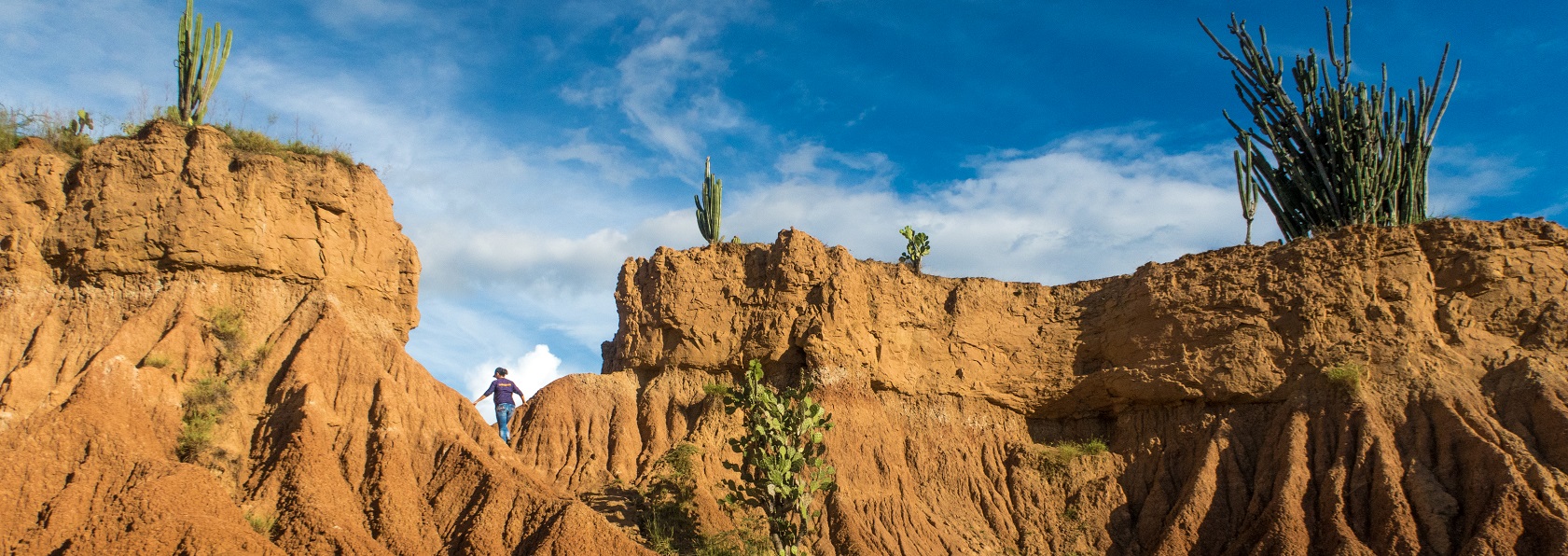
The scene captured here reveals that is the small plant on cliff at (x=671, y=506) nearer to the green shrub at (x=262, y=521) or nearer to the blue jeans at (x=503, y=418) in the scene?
the blue jeans at (x=503, y=418)

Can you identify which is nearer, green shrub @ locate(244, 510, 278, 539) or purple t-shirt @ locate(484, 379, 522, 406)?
green shrub @ locate(244, 510, 278, 539)

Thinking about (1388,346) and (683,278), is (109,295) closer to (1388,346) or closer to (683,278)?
(683,278)

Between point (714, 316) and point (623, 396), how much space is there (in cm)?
261

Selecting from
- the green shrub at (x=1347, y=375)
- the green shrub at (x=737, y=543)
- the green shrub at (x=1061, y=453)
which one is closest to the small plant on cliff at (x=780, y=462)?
the green shrub at (x=737, y=543)

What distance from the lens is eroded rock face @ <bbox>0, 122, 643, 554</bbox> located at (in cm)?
1833

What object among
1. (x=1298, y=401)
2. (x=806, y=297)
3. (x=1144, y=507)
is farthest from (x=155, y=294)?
(x=1298, y=401)

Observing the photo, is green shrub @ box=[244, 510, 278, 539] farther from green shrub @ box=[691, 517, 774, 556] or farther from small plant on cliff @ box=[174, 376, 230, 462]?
green shrub @ box=[691, 517, 774, 556]

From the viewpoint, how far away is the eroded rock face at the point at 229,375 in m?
18.3

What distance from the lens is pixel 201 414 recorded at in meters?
20.3

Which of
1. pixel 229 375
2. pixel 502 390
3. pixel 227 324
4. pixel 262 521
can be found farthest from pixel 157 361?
pixel 502 390

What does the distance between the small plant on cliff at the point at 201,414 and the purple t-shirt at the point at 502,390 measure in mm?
5519

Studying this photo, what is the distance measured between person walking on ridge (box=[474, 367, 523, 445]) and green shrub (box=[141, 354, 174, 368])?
610 centimetres

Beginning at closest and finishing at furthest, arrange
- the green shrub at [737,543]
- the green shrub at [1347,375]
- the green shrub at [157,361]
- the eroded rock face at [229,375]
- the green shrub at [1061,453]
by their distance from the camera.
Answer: the eroded rock face at [229,375], the green shrub at [157,361], the green shrub at [737,543], the green shrub at [1347,375], the green shrub at [1061,453]

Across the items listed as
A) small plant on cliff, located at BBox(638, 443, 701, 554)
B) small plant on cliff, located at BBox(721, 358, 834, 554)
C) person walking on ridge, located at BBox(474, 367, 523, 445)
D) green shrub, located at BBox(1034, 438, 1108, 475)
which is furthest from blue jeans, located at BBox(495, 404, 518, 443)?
green shrub, located at BBox(1034, 438, 1108, 475)
